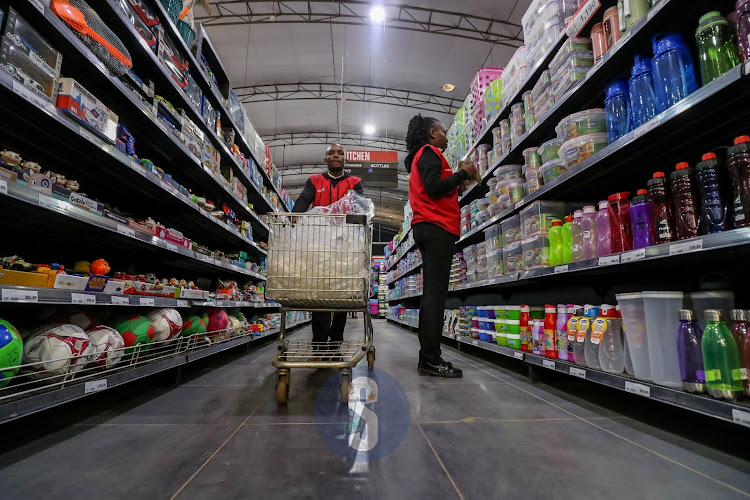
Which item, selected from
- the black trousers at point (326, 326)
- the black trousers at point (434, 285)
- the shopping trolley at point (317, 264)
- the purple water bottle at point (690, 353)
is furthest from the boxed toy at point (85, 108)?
the purple water bottle at point (690, 353)

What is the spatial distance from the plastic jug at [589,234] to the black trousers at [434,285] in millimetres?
809

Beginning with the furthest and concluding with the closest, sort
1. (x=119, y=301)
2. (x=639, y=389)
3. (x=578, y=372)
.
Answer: (x=578, y=372), (x=119, y=301), (x=639, y=389)

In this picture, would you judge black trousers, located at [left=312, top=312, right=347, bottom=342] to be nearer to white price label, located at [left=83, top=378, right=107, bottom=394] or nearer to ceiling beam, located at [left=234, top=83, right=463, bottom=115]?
white price label, located at [left=83, top=378, right=107, bottom=394]

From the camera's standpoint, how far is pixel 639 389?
1330 millimetres

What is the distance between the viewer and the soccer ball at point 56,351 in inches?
48.8

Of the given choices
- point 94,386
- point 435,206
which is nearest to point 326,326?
point 435,206

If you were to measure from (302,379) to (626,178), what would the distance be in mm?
2324

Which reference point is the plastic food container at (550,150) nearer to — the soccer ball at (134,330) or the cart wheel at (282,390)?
the cart wheel at (282,390)

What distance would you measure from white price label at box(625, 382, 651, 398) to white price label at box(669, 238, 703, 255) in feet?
1.70

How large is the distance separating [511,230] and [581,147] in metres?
0.89

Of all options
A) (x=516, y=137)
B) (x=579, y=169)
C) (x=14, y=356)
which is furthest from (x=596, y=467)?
(x=516, y=137)

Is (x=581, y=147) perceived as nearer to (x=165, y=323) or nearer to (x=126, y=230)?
(x=126, y=230)

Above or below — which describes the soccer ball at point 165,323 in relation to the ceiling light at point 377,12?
below

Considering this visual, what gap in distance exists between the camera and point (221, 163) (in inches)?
137
